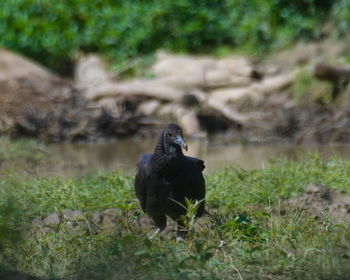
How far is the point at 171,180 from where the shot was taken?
605 cm

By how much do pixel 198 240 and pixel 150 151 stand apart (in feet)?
19.2

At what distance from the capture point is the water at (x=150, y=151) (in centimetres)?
950

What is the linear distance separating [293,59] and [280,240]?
31.5 ft

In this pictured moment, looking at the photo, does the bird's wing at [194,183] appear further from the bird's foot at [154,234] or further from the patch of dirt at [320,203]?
the patch of dirt at [320,203]

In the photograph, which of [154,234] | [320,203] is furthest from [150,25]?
[154,234]

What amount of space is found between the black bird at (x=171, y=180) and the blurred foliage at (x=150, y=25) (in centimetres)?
963

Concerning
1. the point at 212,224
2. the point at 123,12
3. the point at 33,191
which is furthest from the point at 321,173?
the point at 123,12

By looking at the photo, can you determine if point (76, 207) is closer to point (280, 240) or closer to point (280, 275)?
point (280, 240)

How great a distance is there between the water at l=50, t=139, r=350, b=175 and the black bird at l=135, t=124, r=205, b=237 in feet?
8.54

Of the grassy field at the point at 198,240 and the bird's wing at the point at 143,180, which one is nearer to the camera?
the grassy field at the point at 198,240

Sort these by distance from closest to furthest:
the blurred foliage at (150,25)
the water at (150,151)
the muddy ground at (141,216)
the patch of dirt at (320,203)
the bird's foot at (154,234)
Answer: the bird's foot at (154,234), the muddy ground at (141,216), the patch of dirt at (320,203), the water at (150,151), the blurred foliage at (150,25)

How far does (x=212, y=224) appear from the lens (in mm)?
5875

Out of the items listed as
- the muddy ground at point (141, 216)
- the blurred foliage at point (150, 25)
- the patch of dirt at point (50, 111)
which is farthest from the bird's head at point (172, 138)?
the blurred foliage at point (150, 25)

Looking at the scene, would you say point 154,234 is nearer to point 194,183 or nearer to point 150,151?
point 194,183
